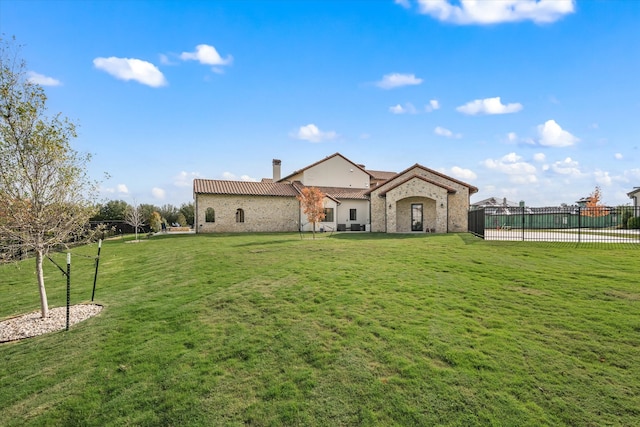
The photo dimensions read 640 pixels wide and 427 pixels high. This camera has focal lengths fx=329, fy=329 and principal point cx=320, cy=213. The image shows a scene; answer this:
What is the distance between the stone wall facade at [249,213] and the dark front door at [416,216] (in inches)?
423

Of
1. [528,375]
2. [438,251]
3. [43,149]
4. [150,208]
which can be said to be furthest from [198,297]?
[150,208]

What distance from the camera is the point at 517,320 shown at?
251 inches

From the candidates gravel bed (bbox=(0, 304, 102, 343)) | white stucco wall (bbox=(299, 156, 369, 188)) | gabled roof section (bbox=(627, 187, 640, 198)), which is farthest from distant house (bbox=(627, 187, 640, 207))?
gravel bed (bbox=(0, 304, 102, 343))

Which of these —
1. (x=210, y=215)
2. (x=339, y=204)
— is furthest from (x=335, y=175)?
(x=210, y=215)

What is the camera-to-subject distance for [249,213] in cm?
3022

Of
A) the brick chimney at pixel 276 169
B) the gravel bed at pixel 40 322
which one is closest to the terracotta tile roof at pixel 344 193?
the brick chimney at pixel 276 169

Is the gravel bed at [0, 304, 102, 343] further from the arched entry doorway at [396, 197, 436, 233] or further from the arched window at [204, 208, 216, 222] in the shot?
the arched entry doorway at [396, 197, 436, 233]

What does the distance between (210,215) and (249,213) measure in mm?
3419

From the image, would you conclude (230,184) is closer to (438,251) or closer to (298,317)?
(438,251)

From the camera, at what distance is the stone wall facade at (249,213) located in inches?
1144

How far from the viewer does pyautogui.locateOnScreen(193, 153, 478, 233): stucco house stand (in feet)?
83.9

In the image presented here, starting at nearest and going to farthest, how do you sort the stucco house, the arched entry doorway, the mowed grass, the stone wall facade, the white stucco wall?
1. the mowed grass
2. the stucco house
3. the arched entry doorway
4. the stone wall facade
5. the white stucco wall

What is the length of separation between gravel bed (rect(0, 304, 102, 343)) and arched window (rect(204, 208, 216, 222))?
21.5 m

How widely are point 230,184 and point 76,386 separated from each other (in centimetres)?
2762
